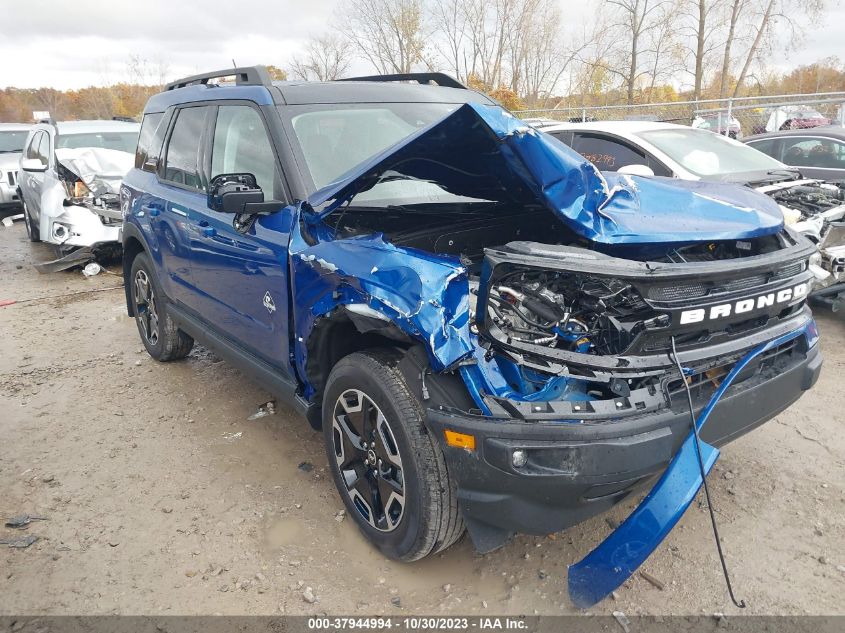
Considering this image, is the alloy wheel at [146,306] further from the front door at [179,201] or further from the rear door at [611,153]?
the rear door at [611,153]

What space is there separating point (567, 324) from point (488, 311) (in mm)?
292

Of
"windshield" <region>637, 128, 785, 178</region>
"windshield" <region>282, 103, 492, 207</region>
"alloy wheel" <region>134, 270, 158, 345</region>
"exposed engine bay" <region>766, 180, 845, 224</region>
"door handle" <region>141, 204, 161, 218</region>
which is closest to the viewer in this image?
"windshield" <region>282, 103, 492, 207</region>

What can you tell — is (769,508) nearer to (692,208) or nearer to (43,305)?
(692,208)

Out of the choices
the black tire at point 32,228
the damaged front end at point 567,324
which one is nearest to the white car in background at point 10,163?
the black tire at point 32,228

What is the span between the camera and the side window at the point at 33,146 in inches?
384

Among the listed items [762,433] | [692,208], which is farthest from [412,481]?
[762,433]

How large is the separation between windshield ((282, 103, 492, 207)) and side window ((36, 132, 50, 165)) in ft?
24.6

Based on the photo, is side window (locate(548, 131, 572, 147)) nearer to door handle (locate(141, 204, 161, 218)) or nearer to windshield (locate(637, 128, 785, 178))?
windshield (locate(637, 128, 785, 178))

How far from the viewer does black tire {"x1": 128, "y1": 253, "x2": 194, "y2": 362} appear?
4.77 m

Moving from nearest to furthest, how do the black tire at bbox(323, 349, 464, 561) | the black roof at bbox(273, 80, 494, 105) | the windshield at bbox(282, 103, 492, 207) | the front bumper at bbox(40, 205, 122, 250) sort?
the black tire at bbox(323, 349, 464, 561)
the windshield at bbox(282, 103, 492, 207)
the black roof at bbox(273, 80, 494, 105)
the front bumper at bbox(40, 205, 122, 250)

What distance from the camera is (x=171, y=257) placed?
421cm

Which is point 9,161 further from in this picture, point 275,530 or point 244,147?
point 275,530

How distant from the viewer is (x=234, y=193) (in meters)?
2.85

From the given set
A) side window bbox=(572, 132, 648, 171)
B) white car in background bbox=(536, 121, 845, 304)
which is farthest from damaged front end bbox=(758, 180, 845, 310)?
side window bbox=(572, 132, 648, 171)
